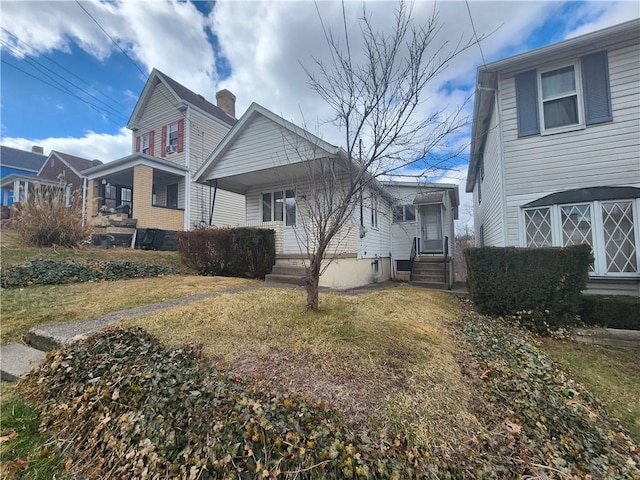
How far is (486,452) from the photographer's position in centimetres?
188

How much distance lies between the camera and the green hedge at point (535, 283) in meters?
4.78

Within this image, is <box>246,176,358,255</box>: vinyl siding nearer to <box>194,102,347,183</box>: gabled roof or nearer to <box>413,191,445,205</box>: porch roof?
<box>194,102,347,183</box>: gabled roof

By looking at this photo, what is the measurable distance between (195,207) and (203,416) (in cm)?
1458

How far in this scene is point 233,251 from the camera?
8969 mm

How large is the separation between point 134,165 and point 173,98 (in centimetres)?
517

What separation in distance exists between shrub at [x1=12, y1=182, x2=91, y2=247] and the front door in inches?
583

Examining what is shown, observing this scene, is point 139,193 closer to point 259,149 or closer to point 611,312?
point 259,149

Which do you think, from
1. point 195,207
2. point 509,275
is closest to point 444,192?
point 509,275

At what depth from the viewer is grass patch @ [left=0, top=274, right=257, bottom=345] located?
13.9 ft

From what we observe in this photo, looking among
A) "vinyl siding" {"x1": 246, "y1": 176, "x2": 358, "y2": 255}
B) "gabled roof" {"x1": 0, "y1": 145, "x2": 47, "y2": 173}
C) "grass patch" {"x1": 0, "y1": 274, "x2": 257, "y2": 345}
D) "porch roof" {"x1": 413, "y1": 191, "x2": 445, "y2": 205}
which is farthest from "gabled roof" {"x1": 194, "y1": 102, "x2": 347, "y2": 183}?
"gabled roof" {"x1": 0, "y1": 145, "x2": 47, "y2": 173}

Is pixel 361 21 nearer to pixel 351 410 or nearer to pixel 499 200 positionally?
pixel 351 410

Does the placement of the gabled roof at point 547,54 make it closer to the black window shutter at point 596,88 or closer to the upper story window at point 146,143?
the black window shutter at point 596,88

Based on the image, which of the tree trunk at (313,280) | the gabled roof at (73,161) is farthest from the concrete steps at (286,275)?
the gabled roof at (73,161)

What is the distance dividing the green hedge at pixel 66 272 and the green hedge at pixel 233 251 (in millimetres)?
1415
